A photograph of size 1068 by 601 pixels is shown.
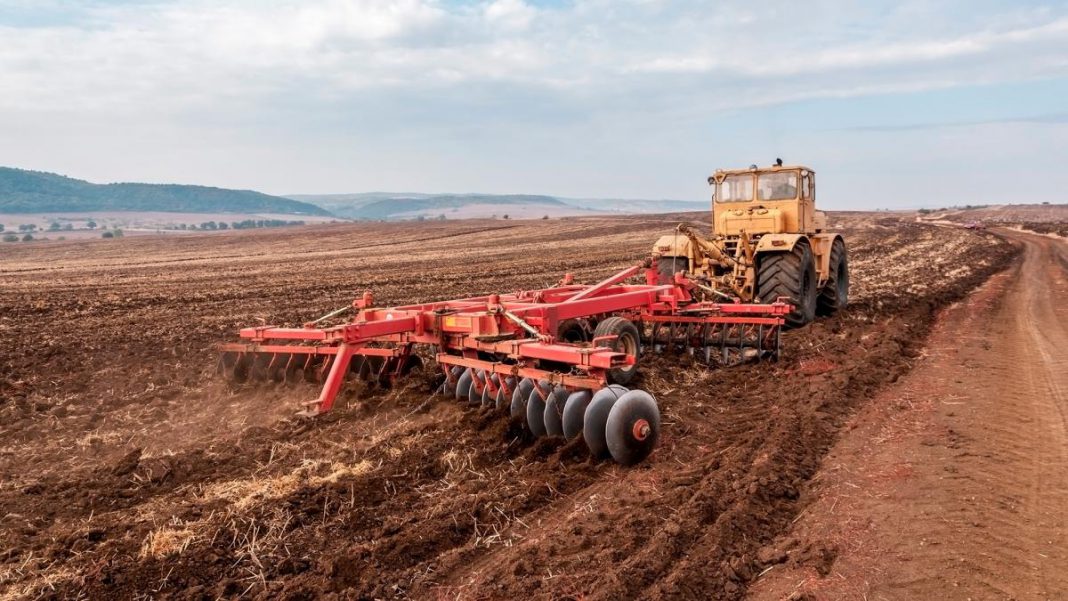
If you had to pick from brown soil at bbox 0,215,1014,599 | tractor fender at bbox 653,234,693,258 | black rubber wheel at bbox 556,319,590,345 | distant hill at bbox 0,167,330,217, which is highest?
distant hill at bbox 0,167,330,217

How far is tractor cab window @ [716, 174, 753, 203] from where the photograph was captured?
11430 millimetres

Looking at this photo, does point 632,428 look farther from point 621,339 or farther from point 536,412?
point 621,339

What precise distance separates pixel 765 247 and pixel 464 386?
538 centimetres

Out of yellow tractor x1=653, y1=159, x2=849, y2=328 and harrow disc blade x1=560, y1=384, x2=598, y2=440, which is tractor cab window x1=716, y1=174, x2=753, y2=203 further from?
harrow disc blade x1=560, y1=384, x2=598, y2=440

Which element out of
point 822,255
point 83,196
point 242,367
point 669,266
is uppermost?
point 83,196

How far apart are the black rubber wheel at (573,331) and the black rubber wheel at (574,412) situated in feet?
8.55

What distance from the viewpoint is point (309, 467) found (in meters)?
4.98

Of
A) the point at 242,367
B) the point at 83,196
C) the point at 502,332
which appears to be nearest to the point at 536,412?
the point at 502,332

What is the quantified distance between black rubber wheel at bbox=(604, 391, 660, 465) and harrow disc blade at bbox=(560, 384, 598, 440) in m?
0.30

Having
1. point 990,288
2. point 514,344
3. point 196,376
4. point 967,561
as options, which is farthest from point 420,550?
point 990,288

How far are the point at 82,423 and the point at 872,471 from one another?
238 inches

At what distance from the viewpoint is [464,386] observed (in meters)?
6.40

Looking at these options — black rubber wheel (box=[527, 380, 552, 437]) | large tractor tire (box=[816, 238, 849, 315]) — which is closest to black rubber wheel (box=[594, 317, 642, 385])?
black rubber wheel (box=[527, 380, 552, 437])

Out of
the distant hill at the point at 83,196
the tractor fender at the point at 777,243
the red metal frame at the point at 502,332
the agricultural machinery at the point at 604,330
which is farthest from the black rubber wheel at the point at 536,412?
the distant hill at the point at 83,196
